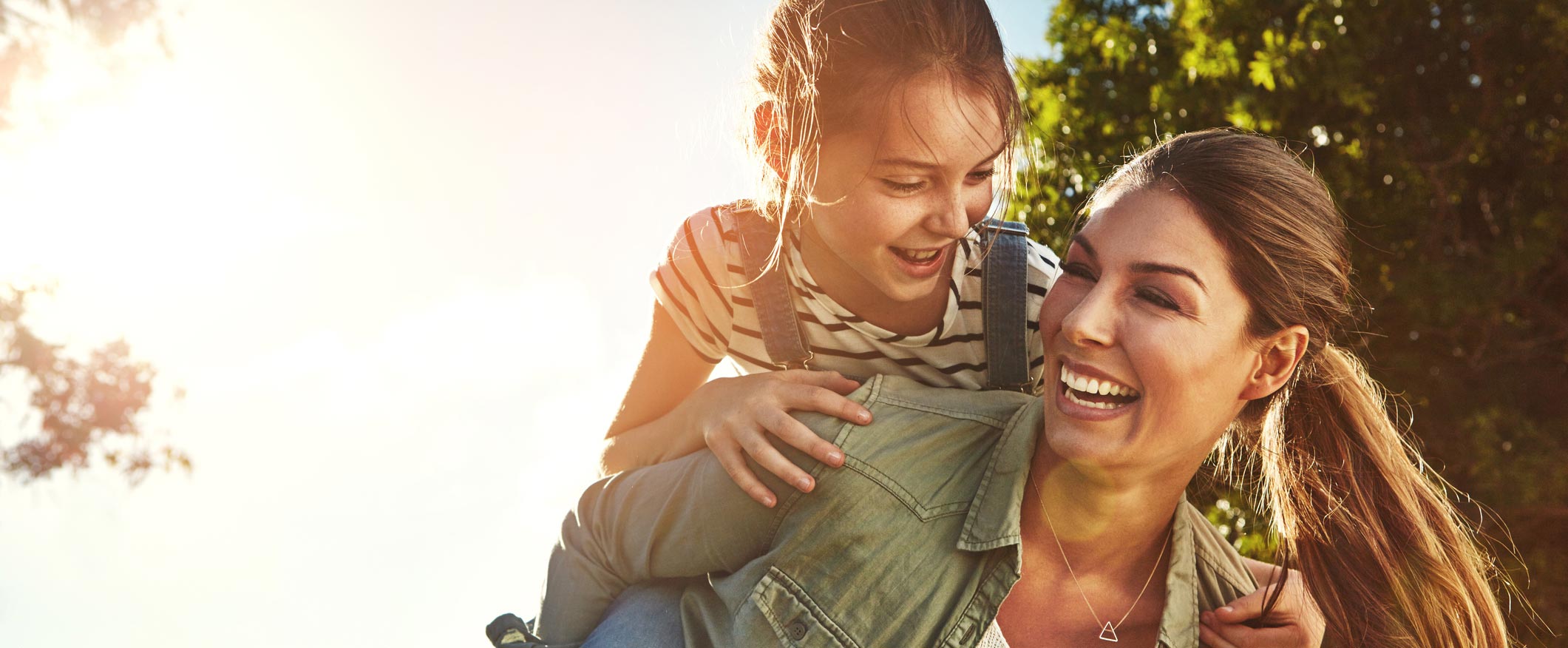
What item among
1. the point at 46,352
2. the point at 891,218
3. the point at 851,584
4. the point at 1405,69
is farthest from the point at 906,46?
the point at 46,352

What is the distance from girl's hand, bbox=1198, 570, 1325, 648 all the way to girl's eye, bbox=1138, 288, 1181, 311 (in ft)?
2.51

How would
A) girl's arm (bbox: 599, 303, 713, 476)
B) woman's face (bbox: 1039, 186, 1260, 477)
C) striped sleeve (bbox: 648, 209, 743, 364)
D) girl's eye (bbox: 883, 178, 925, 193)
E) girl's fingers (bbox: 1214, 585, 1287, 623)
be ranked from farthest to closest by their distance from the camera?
girl's arm (bbox: 599, 303, 713, 476) < striped sleeve (bbox: 648, 209, 743, 364) < girl's eye (bbox: 883, 178, 925, 193) < girl's fingers (bbox: 1214, 585, 1287, 623) < woman's face (bbox: 1039, 186, 1260, 477)

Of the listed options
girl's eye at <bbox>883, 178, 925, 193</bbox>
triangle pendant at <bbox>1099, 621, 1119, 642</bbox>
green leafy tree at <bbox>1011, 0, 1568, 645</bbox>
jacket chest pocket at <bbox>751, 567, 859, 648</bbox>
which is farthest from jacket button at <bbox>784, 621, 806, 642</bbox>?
green leafy tree at <bbox>1011, 0, 1568, 645</bbox>

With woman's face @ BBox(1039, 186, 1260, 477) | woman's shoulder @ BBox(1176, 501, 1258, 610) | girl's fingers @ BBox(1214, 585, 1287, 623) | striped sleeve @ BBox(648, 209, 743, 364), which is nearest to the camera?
woman's face @ BBox(1039, 186, 1260, 477)

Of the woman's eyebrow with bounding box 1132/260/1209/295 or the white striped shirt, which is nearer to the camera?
the woman's eyebrow with bounding box 1132/260/1209/295

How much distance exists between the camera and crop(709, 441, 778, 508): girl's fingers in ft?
7.55

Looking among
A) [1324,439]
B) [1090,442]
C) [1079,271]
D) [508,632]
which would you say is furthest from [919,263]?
[508,632]

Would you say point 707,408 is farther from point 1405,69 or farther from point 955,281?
point 1405,69

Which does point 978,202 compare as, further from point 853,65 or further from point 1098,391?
point 1098,391

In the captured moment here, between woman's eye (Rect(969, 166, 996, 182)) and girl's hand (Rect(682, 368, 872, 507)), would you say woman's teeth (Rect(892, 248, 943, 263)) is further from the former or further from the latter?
girl's hand (Rect(682, 368, 872, 507))

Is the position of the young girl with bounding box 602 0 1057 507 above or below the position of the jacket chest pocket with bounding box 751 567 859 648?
above

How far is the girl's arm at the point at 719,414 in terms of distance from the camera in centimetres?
232

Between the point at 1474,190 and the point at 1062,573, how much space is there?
4172mm

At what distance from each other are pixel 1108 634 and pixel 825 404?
0.89 m
